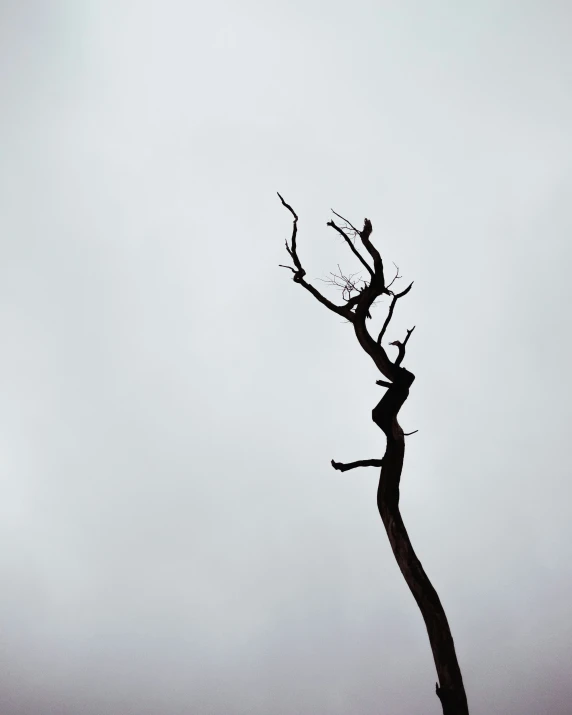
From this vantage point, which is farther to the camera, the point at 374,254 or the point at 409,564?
the point at 374,254

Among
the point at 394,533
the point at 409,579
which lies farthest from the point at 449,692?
the point at 394,533

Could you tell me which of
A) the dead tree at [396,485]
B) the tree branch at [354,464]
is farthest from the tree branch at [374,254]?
the tree branch at [354,464]

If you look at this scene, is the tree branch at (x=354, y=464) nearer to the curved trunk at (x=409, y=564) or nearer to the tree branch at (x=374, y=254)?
the curved trunk at (x=409, y=564)

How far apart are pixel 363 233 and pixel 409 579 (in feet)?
20.0

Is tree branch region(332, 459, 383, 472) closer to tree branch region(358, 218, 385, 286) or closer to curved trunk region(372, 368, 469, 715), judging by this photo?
curved trunk region(372, 368, 469, 715)

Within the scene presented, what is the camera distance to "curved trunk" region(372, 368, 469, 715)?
699 cm

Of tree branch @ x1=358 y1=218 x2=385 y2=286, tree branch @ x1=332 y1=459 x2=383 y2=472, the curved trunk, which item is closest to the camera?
the curved trunk

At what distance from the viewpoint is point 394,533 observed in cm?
793

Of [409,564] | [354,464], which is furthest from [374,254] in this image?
[409,564]

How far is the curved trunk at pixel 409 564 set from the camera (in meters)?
6.99

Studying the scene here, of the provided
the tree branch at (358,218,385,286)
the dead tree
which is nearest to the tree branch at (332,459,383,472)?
the dead tree

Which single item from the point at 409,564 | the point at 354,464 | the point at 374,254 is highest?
the point at 374,254

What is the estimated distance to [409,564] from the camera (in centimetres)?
770

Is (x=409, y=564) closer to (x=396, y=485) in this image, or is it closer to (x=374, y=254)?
(x=396, y=485)
